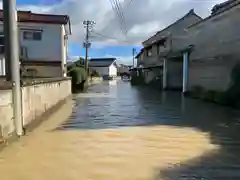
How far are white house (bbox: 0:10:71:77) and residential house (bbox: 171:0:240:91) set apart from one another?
1003 cm

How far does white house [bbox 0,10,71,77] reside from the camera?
2884 cm

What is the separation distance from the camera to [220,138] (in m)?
9.22

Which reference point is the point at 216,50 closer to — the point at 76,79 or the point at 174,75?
the point at 174,75

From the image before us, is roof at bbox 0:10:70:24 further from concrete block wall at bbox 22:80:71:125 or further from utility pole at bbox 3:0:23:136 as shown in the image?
utility pole at bbox 3:0:23:136

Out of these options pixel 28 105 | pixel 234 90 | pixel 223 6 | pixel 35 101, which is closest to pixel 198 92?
pixel 234 90

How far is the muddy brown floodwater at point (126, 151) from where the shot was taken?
19.7 feet

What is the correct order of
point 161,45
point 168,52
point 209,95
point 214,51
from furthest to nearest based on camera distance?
point 161,45
point 168,52
point 214,51
point 209,95

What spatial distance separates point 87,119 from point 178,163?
645 cm

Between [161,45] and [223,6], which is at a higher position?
[223,6]

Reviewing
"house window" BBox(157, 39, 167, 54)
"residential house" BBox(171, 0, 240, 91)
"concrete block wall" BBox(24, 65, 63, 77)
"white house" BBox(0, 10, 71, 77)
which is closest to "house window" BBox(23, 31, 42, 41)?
"white house" BBox(0, 10, 71, 77)

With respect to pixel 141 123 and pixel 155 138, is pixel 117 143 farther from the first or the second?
pixel 141 123

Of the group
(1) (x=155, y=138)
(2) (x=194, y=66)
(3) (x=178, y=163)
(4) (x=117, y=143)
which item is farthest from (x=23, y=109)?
(2) (x=194, y=66)

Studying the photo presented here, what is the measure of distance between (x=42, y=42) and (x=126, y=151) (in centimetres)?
2295

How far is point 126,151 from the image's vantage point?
7.58 m
